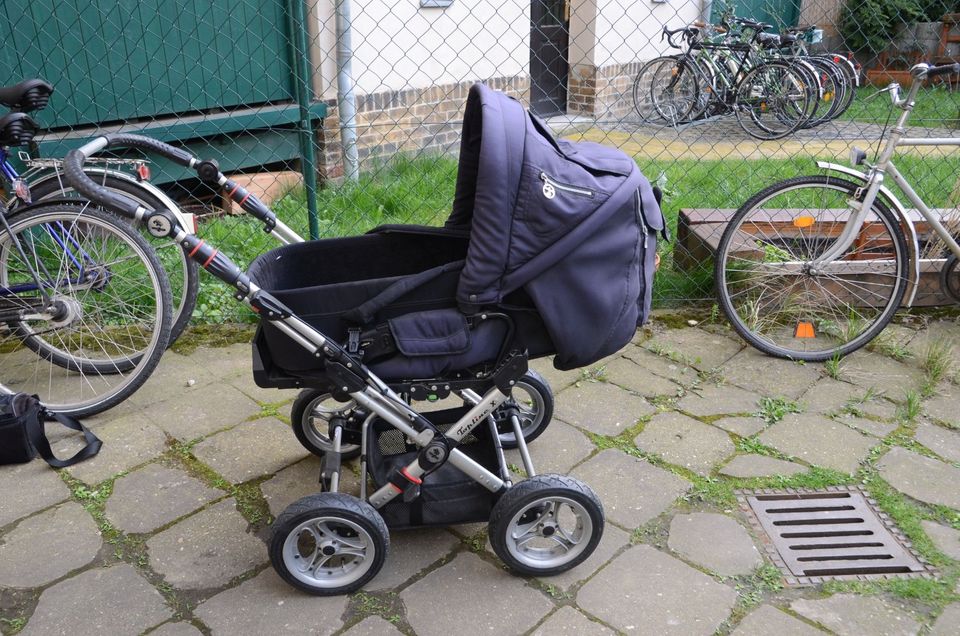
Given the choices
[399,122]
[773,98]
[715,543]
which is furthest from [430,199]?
[773,98]

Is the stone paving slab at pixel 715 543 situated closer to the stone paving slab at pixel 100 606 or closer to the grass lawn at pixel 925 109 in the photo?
the stone paving slab at pixel 100 606

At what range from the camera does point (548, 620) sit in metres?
2.47

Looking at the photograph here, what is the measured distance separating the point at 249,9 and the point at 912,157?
521 cm

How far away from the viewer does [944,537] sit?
2857 mm

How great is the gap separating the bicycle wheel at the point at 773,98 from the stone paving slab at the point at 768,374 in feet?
20.9

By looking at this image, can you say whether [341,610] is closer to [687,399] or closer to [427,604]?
[427,604]

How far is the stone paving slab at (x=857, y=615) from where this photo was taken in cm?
244

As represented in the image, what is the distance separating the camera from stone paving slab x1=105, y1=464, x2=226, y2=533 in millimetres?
2916

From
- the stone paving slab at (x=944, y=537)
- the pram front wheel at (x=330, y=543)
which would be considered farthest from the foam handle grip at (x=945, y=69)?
the pram front wheel at (x=330, y=543)

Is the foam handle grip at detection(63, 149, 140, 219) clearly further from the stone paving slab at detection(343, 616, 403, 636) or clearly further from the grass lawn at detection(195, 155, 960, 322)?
the grass lawn at detection(195, 155, 960, 322)

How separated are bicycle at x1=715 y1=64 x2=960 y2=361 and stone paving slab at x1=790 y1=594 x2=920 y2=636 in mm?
1740

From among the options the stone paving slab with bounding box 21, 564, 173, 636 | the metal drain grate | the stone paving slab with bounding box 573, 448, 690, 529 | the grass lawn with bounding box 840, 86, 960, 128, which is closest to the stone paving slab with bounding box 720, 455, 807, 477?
the metal drain grate

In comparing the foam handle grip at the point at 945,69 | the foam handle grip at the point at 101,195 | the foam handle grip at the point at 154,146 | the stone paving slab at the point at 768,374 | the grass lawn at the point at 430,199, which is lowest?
the stone paving slab at the point at 768,374

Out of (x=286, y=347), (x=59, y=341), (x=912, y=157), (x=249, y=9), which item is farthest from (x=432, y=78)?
(x=286, y=347)
